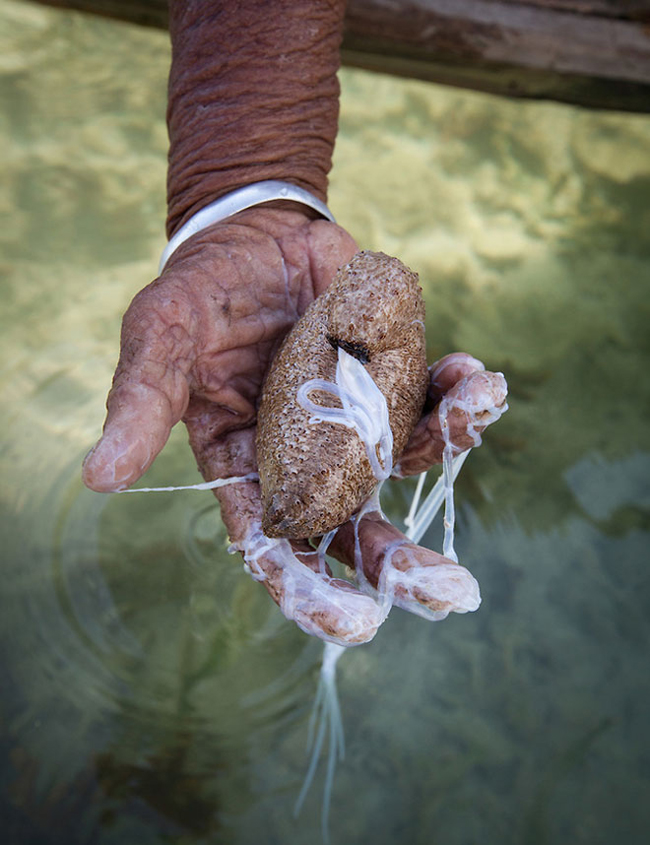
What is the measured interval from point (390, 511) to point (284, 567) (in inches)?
48.6

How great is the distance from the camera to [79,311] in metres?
3.27

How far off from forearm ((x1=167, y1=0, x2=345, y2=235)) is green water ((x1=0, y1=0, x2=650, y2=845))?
3.78ft

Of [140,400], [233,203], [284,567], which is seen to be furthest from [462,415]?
[233,203]

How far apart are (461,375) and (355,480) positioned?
380 millimetres

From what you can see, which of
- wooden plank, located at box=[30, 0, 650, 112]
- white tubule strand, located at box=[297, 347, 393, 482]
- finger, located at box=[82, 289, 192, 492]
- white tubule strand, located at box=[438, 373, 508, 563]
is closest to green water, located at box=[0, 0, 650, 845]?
wooden plank, located at box=[30, 0, 650, 112]

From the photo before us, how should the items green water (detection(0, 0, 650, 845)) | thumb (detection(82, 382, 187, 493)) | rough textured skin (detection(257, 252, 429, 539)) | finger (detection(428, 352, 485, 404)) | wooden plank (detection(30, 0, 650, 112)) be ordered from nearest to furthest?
thumb (detection(82, 382, 187, 493)) → rough textured skin (detection(257, 252, 429, 539)) → finger (detection(428, 352, 485, 404)) → green water (detection(0, 0, 650, 845)) → wooden plank (detection(30, 0, 650, 112))

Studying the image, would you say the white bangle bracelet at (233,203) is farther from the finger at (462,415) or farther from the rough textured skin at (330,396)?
the finger at (462,415)

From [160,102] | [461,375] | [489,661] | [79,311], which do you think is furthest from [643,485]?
[160,102]

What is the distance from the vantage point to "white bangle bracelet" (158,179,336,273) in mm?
2170

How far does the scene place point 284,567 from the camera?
5.45 feet

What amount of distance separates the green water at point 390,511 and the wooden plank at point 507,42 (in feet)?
0.49

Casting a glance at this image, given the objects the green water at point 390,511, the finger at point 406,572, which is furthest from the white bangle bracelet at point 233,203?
the green water at point 390,511

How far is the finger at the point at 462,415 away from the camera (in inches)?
65.3

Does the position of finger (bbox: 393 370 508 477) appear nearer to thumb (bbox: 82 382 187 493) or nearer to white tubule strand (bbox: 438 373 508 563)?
white tubule strand (bbox: 438 373 508 563)
